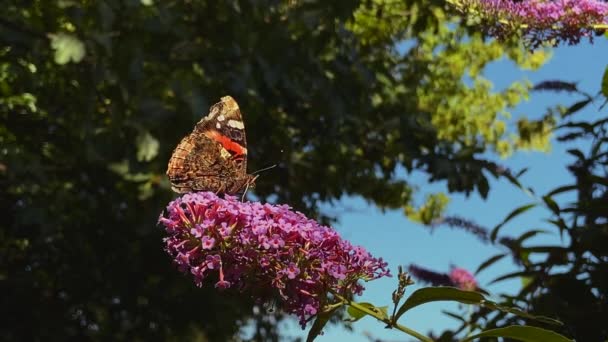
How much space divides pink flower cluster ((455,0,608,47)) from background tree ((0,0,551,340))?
816 millimetres

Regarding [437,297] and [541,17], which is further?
[541,17]

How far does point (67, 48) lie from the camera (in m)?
2.84

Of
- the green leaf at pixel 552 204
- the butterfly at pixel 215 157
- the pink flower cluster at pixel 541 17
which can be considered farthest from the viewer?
the green leaf at pixel 552 204

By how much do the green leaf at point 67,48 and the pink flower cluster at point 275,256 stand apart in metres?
1.67

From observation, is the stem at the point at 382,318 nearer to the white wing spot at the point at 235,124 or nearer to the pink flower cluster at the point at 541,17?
the white wing spot at the point at 235,124

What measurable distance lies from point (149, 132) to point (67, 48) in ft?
2.24

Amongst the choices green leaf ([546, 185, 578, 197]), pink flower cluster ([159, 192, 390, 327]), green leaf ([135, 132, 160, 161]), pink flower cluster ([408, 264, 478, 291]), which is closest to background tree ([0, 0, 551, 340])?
green leaf ([135, 132, 160, 161])

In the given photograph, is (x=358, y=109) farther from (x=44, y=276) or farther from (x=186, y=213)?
(x=186, y=213)

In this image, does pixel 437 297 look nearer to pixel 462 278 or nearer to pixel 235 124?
pixel 235 124

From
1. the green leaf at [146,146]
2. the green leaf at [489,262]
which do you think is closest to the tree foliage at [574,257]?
the green leaf at [489,262]

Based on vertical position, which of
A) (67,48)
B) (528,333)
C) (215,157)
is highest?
(67,48)

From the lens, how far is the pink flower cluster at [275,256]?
4.26 feet

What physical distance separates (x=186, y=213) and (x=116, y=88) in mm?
2241

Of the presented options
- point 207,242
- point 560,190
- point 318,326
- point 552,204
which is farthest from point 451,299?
point 560,190
